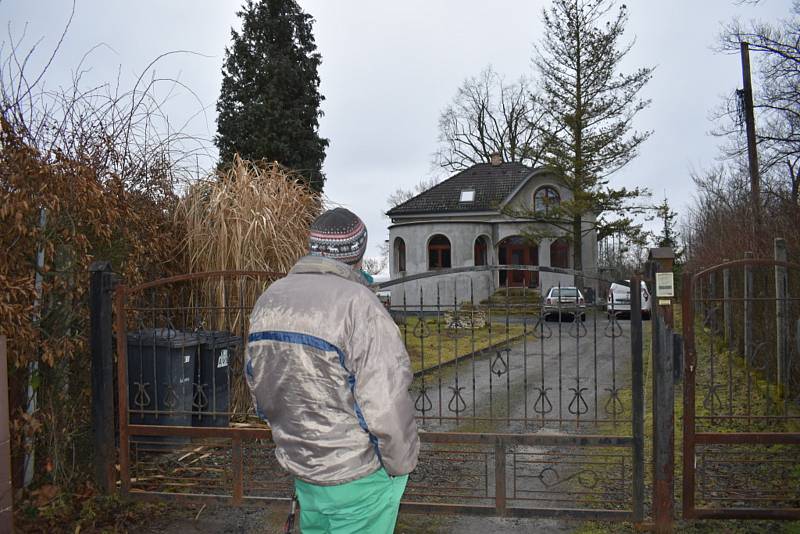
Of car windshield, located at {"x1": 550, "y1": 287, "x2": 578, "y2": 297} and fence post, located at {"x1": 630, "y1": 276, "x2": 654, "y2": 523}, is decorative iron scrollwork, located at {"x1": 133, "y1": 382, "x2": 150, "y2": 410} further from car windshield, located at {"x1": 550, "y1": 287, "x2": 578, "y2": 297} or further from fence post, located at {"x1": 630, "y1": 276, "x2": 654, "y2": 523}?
fence post, located at {"x1": 630, "y1": 276, "x2": 654, "y2": 523}

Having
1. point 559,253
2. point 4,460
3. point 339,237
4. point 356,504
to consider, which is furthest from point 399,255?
point 356,504

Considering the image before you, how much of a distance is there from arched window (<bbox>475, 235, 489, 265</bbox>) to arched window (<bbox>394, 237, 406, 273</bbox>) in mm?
3484

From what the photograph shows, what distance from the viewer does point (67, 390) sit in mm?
5008

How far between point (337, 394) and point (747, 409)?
13.1ft

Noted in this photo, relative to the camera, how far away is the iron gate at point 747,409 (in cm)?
429

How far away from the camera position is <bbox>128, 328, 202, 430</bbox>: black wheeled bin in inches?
221

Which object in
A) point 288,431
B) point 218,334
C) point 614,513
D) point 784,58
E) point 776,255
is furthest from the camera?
point 784,58

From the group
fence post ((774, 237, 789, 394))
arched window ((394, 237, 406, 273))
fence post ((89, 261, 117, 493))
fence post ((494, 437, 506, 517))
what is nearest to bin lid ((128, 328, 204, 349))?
fence post ((89, 261, 117, 493))

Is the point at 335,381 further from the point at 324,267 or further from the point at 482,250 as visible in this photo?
the point at 482,250

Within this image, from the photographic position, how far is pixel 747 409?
4984mm

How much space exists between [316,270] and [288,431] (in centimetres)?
65

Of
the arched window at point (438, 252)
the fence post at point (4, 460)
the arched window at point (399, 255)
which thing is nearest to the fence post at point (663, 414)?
the fence post at point (4, 460)

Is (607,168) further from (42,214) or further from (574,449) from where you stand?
(42,214)

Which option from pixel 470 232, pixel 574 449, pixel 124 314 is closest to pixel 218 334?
pixel 124 314
